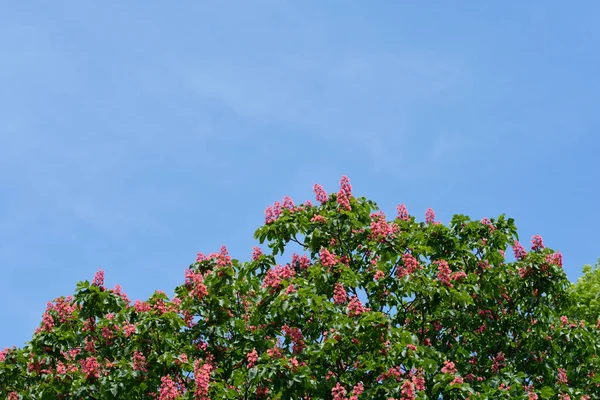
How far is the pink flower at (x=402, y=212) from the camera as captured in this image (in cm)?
1969

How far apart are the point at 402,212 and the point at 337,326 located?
5725mm

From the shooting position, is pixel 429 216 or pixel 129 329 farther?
pixel 429 216

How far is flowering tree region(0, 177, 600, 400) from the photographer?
15059mm

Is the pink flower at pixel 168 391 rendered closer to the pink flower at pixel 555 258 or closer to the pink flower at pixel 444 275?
the pink flower at pixel 444 275

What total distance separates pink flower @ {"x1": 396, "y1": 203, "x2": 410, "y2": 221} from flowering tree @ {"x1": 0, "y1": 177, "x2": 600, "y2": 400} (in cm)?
4

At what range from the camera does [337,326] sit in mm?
14898

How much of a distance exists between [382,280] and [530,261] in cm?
466

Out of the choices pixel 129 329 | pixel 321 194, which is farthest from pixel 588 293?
pixel 129 329

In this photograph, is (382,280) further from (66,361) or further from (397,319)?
(66,361)

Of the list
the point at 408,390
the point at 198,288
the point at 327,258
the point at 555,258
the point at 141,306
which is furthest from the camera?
→ the point at 555,258

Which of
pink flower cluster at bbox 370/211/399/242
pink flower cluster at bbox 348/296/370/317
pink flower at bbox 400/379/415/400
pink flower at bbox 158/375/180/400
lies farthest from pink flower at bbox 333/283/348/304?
pink flower at bbox 158/375/180/400

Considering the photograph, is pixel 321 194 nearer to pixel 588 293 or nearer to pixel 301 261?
pixel 301 261

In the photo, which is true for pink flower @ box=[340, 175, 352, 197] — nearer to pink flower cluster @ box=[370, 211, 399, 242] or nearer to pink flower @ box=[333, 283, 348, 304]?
pink flower cluster @ box=[370, 211, 399, 242]

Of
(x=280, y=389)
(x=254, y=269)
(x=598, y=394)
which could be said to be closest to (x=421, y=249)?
(x=254, y=269)
